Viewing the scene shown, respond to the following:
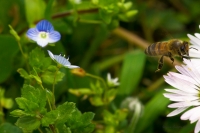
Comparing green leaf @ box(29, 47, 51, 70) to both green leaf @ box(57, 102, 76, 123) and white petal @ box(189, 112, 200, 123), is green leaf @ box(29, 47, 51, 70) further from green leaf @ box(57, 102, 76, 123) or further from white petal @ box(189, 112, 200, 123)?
white petal @ box(189, 112, 200, 123)

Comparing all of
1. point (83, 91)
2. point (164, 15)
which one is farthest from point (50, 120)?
point (164, 15)

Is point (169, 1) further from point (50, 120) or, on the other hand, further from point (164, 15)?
point (50, 120)

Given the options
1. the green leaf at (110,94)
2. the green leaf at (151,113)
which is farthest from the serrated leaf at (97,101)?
the green leaf at (151,113)

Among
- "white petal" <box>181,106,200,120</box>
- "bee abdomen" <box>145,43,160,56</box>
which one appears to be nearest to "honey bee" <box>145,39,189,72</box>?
"bee abdomen" <box>145,43,160,56</box>

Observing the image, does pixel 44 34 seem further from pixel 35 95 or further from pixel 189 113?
pixel 189 113

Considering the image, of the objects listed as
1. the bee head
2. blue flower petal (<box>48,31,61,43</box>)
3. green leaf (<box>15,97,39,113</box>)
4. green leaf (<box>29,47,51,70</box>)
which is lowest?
green leaf (<box>15,97,39,113</box>)

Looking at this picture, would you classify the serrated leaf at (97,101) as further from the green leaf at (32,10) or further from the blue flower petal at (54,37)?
the green leaf at (32,10)
